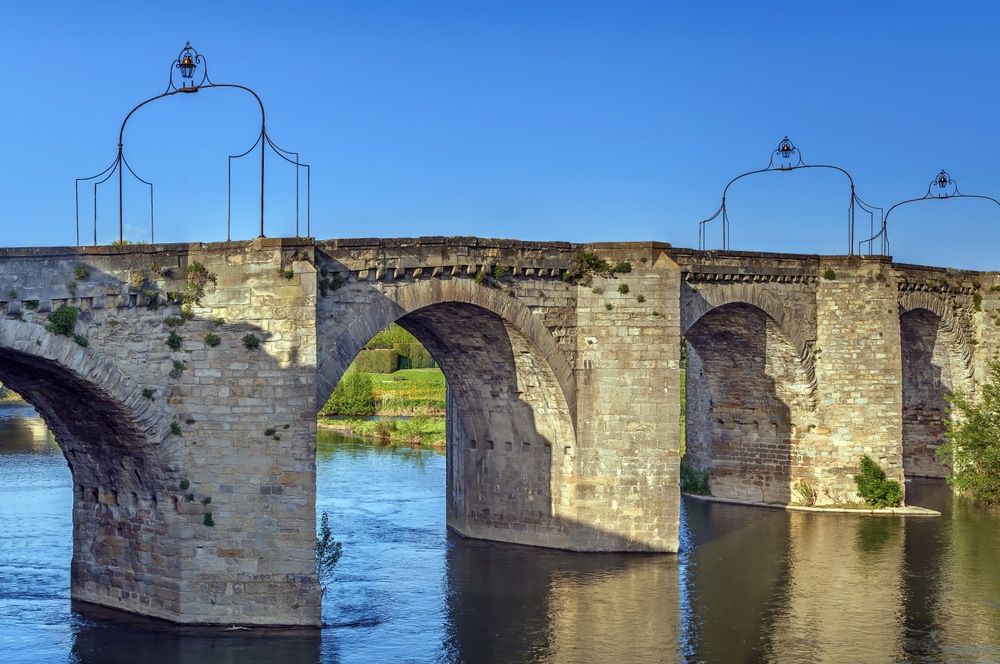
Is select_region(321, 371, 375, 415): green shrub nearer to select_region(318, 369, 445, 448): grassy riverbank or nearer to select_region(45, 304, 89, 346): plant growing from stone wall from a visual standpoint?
select_region(318, 369, 445, 448): grassy riverbank

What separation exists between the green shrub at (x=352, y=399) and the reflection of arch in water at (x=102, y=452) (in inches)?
1500

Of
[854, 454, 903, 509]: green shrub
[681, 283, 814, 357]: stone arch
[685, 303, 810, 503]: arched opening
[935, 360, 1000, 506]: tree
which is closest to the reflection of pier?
[685, 303, 810, 503]: arched opening

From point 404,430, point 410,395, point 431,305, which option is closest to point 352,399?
point 410,395

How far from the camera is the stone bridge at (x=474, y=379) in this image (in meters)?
19.2

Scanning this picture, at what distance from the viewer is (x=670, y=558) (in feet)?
84.3

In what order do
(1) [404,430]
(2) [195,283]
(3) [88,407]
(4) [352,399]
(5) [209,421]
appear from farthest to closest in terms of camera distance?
(4) [352,399], (1) [404,430], (2) [195,283], (5) [209,421], (3) [88,407]

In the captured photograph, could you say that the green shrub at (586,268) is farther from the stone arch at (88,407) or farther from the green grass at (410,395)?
the green grass at (410,395)

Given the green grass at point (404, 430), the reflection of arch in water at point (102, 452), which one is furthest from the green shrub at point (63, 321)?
the green grass at point (404, 430)

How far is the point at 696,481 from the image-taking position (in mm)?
34531

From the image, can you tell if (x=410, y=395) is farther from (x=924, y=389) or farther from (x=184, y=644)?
(x=184, y=644)

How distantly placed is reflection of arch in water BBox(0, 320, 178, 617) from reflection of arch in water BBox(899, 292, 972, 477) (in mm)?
24634

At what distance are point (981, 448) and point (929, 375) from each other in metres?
5.77

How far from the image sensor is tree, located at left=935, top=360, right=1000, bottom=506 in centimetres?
3238

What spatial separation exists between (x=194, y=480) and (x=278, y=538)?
171 centimetres
